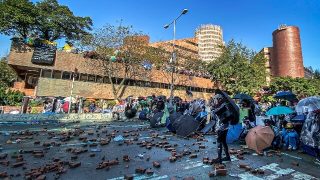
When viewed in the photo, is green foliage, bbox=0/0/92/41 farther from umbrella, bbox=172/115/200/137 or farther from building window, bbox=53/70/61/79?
umbrella, bbox=172/115/200/137

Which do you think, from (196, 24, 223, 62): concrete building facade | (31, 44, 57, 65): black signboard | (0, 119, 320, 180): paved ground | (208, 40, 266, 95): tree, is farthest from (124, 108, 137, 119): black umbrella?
(196, 24, 223, 62): concrete building facade

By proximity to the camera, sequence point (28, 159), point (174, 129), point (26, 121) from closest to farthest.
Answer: point (28, 159)
point (174, 129)
point (26, 121)

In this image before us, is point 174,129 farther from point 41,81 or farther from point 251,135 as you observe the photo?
point 41,81

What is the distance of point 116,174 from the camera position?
5461 mm

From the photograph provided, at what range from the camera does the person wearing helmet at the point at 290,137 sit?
29.6ft

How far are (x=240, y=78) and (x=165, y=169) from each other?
45582 millimetres

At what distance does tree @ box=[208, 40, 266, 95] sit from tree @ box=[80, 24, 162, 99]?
16249mm

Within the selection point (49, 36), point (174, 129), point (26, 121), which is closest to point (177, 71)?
point (49, 36)

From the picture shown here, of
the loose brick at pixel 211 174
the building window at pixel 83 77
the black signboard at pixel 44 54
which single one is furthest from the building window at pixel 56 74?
the loose brick at pixel 211 174

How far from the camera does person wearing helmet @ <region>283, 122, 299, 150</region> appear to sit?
29.6ft

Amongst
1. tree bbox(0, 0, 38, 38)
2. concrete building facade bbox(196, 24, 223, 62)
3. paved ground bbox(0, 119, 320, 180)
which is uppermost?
concrete building facade bbox(196, 24, 223, 62)

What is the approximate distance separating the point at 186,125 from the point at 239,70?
40545mm

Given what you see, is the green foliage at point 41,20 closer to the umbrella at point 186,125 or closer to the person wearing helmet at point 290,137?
the umbrella at point 186,125

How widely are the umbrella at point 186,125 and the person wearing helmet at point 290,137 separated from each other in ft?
12.0
